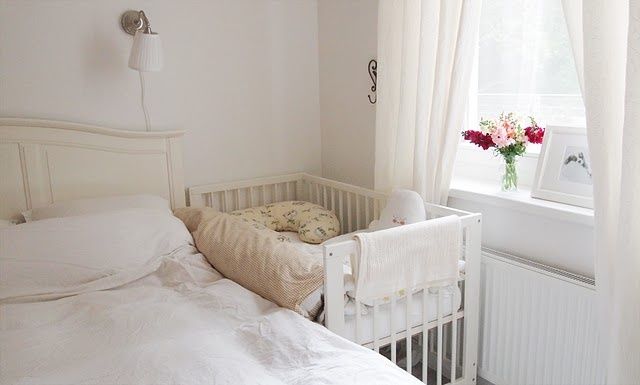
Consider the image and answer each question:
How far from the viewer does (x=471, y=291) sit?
1.96 meters

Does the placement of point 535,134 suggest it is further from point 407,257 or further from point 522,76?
point 407,257

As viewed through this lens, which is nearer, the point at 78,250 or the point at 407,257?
the point at 407,257

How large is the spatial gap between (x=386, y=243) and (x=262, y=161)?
1.31 metres

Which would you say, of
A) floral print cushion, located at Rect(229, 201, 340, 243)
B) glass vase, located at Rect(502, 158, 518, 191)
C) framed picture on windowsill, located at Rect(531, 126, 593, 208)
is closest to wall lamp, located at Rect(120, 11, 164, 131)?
floral print cushion, located at Rect(229, 201, 340, 243)

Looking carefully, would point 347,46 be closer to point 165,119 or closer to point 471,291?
point 165,119

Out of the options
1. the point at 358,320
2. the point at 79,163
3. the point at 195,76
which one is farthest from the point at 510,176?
the point at 79,163

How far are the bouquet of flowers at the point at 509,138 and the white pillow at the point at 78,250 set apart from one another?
49.7 inches

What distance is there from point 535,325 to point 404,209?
0.61 metres

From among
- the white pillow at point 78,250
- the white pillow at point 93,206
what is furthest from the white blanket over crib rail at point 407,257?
the white pillow at point 93,206

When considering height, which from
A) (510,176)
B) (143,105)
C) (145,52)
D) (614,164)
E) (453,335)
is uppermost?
(145,52)

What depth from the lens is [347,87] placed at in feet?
8.97

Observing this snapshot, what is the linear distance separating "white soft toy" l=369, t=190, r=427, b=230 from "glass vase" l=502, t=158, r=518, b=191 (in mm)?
337

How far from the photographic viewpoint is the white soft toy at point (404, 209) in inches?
78.0

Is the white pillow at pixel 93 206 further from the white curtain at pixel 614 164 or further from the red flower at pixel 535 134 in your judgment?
the white curtain at pixel 614 164
